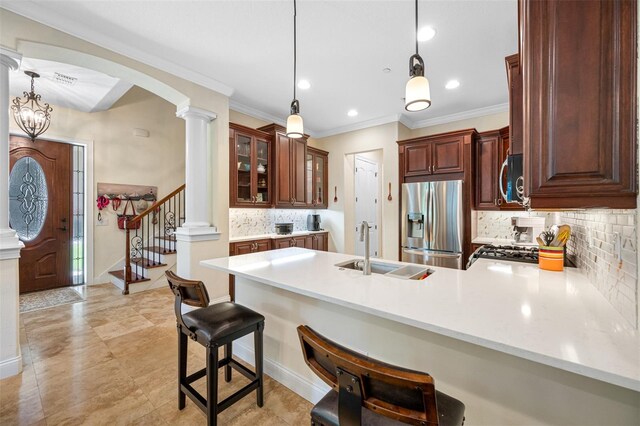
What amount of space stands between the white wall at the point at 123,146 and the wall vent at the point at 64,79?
0.93m

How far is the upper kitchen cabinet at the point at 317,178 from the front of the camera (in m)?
5.25

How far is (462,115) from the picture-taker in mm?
4453

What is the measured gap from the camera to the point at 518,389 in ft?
3.68

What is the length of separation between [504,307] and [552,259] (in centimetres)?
108

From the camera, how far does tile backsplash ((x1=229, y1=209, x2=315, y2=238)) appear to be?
14.2 feet

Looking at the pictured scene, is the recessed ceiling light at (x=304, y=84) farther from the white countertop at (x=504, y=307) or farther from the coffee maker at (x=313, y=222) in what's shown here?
the coffee maker at (x=313, y=222)

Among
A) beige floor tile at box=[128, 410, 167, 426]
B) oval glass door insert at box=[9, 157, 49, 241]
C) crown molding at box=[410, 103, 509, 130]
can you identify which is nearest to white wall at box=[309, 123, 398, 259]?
crown molding at box=[410, 103, 509, 130]

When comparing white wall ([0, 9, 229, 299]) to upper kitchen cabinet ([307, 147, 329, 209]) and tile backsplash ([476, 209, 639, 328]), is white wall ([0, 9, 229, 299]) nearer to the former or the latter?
upper kitchen cabinet ([307, 147, 329, 209])

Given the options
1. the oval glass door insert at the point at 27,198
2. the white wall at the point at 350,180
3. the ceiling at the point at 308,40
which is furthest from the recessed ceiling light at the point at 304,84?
the oval glass door insert at the point at 27,198

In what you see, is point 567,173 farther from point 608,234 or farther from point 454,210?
point 454,210

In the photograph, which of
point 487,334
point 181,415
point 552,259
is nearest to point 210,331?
point 181,415

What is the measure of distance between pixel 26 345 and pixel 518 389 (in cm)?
391

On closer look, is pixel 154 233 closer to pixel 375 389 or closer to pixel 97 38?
pixel 97 38

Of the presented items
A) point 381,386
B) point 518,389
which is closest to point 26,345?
point 381,386
